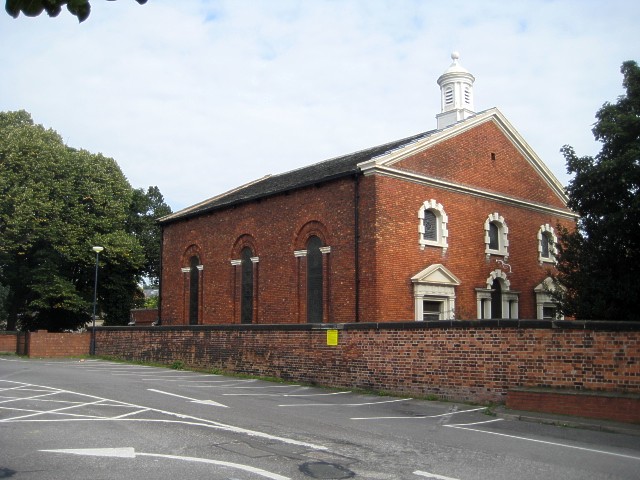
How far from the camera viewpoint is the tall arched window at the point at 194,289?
33188 millimetres

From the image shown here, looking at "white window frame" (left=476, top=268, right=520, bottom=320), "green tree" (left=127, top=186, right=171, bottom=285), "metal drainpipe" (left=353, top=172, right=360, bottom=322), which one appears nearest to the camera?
"metal drainpipe" (left=353, top=172, right=360, bottom=322)

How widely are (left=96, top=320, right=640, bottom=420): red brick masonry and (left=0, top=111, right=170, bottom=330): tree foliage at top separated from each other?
1710 centimetres

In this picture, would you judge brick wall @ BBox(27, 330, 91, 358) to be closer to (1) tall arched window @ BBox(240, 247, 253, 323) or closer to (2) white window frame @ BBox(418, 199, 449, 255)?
(1) tall arched window @ BBox(240, 247, 253, 323)

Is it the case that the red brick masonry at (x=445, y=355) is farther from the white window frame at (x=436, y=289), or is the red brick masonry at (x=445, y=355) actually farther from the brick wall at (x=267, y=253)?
the white window frame at (x=436, y=289)

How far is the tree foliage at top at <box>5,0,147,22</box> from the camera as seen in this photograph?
12.7 feet

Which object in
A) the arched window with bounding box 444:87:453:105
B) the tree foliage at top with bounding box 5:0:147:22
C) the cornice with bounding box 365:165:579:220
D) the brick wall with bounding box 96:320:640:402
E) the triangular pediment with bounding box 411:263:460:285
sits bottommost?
the brick wall with bounding box 96:320:640:402

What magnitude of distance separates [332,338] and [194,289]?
1551 cm

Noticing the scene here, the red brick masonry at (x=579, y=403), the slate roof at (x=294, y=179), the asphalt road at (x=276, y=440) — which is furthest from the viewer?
the slate roof at (x=294, y=179)

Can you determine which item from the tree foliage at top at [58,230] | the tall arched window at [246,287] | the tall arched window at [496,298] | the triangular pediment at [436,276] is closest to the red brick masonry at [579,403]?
the triangular pediment at [436,276]

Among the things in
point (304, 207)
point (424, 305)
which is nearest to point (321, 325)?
point (424, 305)

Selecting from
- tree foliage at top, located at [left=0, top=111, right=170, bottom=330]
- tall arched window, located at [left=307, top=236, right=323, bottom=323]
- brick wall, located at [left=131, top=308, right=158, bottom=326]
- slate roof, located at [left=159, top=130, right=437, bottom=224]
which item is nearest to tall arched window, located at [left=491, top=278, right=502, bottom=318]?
slate roof, located at [left=159, top=130, right=437, bottom=224]

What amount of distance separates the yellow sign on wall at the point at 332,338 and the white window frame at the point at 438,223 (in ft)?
22.8

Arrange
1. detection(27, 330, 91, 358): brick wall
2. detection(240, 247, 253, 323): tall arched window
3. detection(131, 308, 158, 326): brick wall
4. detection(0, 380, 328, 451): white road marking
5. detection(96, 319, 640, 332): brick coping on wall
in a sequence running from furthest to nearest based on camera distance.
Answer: detection(131, 308, 158, 326): brick wall
detection(27, 330, 91, 358): brick wall
detection(240, 247, 253, 323): tall arched window
detection(96, 319, 640, 332): brick coping on wall
detection(0, 380, 328, 451): white road marking

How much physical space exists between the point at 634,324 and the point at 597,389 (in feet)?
5.01
